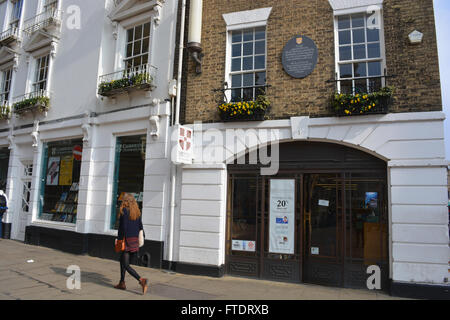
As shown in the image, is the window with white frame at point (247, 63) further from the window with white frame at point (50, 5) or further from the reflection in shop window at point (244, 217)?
the window with white frame at point (50, 5)

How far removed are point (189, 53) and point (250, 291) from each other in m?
6.19

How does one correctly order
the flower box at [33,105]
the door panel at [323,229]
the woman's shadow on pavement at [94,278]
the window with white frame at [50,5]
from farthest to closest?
the window with white frame at [50,5] → the flower box at [33,105] → the door panel at [323,229] → the woman's shadow on pavement at [94,278]

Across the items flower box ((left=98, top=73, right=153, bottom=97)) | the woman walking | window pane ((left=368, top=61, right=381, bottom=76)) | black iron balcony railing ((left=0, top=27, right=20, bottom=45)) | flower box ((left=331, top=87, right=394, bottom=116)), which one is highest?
black iron balcony railing ((left=0, top=27, right=20, bottom=45))

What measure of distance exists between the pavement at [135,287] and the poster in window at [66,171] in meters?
3.12

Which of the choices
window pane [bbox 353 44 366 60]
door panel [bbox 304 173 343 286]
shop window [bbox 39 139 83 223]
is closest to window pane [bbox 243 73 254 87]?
window pane [bbox 353 44 366 60]

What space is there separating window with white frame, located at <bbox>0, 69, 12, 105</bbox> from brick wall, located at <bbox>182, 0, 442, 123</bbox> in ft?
31.5

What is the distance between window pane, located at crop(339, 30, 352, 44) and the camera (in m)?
7.43

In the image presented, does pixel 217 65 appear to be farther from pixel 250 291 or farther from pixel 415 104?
pixel 250 291

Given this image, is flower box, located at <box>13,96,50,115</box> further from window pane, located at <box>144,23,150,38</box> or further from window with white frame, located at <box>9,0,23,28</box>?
window pane, located at <box>144,23,150,38</box>

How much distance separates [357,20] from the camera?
7414 mm

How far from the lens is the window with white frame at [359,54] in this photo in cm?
708

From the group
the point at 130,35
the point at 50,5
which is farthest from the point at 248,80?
the point at 50,5

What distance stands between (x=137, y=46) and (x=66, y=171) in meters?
4.90

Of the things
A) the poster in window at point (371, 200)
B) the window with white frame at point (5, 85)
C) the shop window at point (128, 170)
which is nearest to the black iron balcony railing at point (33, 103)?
the window with white frame at point (5, 85)
